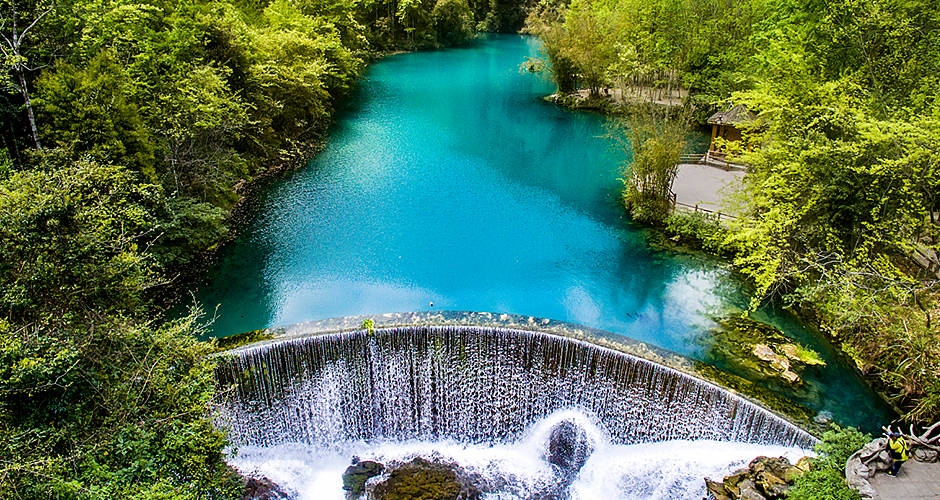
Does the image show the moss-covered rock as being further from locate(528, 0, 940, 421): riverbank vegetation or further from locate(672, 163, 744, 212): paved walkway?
locate(672, 163, 744, 212): paved walkway

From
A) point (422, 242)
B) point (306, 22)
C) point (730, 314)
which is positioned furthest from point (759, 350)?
point (306, 22)

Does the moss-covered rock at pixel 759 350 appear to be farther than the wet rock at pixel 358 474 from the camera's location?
Yes

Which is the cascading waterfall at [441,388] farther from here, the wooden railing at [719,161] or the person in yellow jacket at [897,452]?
the wooden railing at [719,161]

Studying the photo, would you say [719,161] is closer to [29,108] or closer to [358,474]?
[358,474]

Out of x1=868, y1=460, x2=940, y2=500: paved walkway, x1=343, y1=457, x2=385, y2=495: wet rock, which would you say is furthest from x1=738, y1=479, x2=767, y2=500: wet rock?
x1=343, y1=457, x2=385, y2=495: wet rock

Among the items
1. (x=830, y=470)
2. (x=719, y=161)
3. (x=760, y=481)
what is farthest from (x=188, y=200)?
(x=719, y=161)

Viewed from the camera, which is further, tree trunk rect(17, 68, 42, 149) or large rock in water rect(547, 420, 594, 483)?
large rock in water rect(547, 420, 594, 483)

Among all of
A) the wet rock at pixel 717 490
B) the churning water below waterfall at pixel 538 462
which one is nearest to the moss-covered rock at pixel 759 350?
the churning water below waterfall at pixel 538 462
